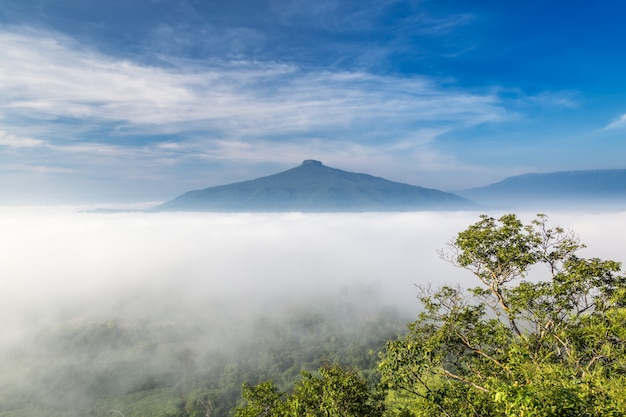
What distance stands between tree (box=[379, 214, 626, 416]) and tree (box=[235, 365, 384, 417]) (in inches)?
95.4

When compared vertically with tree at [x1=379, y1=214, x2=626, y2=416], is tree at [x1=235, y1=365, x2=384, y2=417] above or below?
below

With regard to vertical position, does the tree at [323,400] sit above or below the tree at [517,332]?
below

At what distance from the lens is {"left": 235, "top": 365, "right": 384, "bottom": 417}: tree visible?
719 inches

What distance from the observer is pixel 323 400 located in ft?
60.3

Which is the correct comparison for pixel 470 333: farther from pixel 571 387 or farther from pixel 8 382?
pixel 8 382

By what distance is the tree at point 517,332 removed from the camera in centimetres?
1586

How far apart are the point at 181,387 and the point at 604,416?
226 metres

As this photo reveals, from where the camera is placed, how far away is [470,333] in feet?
72.8

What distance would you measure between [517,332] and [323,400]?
46.7 ft

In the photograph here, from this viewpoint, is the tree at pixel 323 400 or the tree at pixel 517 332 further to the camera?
the tree at pixel 323 400

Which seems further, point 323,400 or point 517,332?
point 517,332

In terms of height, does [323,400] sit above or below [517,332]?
below

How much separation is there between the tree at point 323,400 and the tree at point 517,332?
7.95 feet

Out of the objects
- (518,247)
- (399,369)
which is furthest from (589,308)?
(399,369)
